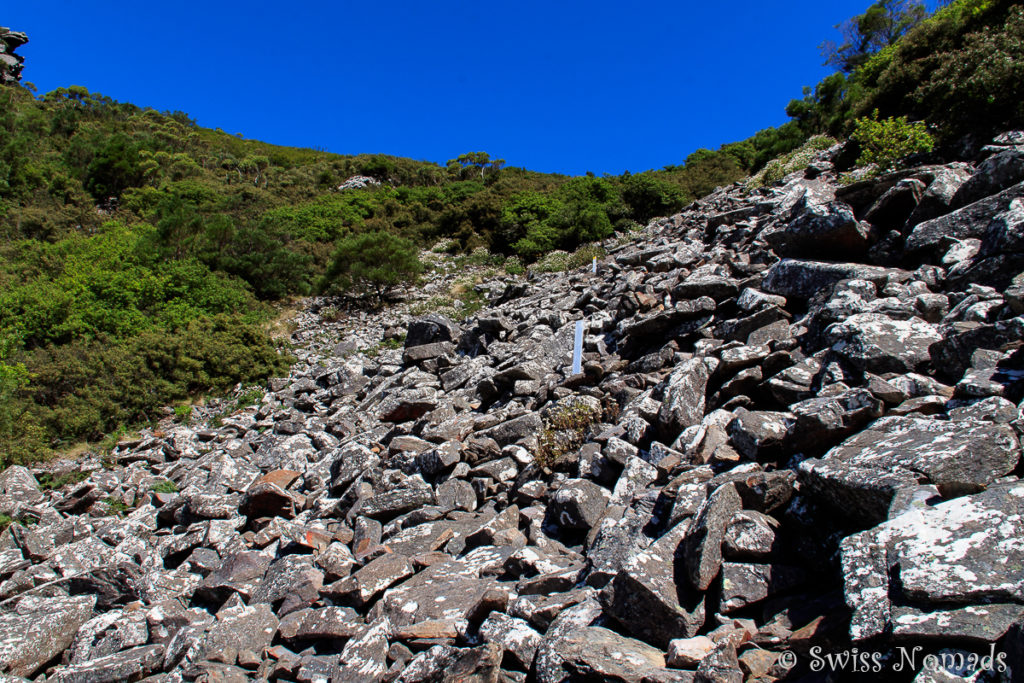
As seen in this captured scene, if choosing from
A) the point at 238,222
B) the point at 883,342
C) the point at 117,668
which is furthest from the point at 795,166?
the point at 238,222

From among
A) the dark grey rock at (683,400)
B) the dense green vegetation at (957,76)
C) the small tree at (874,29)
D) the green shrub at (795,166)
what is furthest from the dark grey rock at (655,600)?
the small tree at (874,29)

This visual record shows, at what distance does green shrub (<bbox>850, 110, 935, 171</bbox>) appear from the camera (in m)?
9.25

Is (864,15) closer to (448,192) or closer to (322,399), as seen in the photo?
(448,192)

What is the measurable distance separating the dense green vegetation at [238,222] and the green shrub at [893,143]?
0.04 m

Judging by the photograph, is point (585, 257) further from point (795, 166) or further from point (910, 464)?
point (910, 464)

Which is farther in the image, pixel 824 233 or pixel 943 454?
pixel 824 233

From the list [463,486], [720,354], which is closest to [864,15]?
[720,354]

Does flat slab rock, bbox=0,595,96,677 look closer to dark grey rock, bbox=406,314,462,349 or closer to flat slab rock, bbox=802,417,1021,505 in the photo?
flat slab rock, bbox=802,417,1021,505

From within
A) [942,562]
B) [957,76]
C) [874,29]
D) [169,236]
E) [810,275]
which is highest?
[874,29]

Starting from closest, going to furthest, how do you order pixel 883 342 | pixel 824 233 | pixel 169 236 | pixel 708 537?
pixel 708 537 → pixel 883 342 → pixel 824 233 → pixel 169 236

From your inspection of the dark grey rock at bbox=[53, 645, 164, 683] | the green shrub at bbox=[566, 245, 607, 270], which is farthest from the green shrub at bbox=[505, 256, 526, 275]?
the dark grey rock at bbox=[53, 645, 164, 683]

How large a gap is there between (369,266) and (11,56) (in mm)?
56389

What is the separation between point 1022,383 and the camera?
3.09m

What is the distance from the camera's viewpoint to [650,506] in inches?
153
